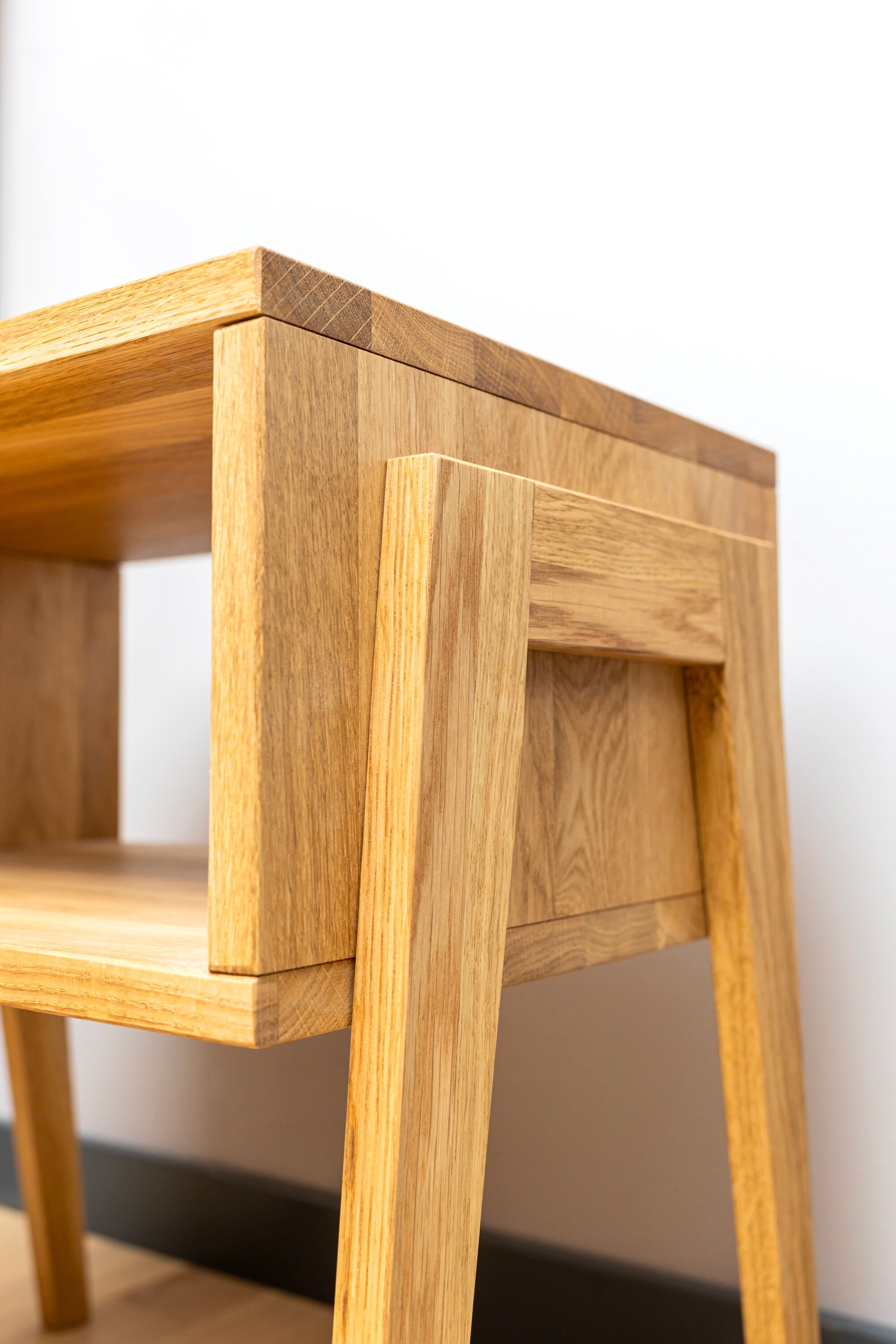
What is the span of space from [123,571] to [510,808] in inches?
→ 34.0

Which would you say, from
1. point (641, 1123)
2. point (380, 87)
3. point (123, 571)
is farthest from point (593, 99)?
point (641, 1123)

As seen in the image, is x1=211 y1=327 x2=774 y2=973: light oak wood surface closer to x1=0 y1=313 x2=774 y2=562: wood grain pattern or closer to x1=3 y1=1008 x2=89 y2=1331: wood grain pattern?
x1=0 y1=313 x2=774 y2=562: wood grain pattern

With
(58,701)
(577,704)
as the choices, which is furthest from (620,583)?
(58,701)

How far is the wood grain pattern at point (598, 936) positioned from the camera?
57cm

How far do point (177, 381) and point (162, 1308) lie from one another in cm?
94

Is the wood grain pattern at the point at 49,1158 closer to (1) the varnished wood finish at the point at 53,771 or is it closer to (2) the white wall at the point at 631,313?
(1) the varnished wood finish at the point at 53,771

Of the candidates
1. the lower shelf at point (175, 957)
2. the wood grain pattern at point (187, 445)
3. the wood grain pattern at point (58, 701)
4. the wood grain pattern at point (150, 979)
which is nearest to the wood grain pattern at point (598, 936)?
the lower shelf at point (175, 957)

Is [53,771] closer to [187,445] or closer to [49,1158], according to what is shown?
[49,1158]

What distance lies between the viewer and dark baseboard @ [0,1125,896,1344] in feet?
2.99

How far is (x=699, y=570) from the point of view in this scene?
2.12 ft

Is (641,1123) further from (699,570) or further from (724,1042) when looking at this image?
(699,570)

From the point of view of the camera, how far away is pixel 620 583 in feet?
1.90

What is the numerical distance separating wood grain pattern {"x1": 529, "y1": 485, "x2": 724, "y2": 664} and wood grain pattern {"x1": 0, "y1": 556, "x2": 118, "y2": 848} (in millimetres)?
612

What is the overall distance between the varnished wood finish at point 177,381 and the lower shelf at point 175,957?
23 centimetres
